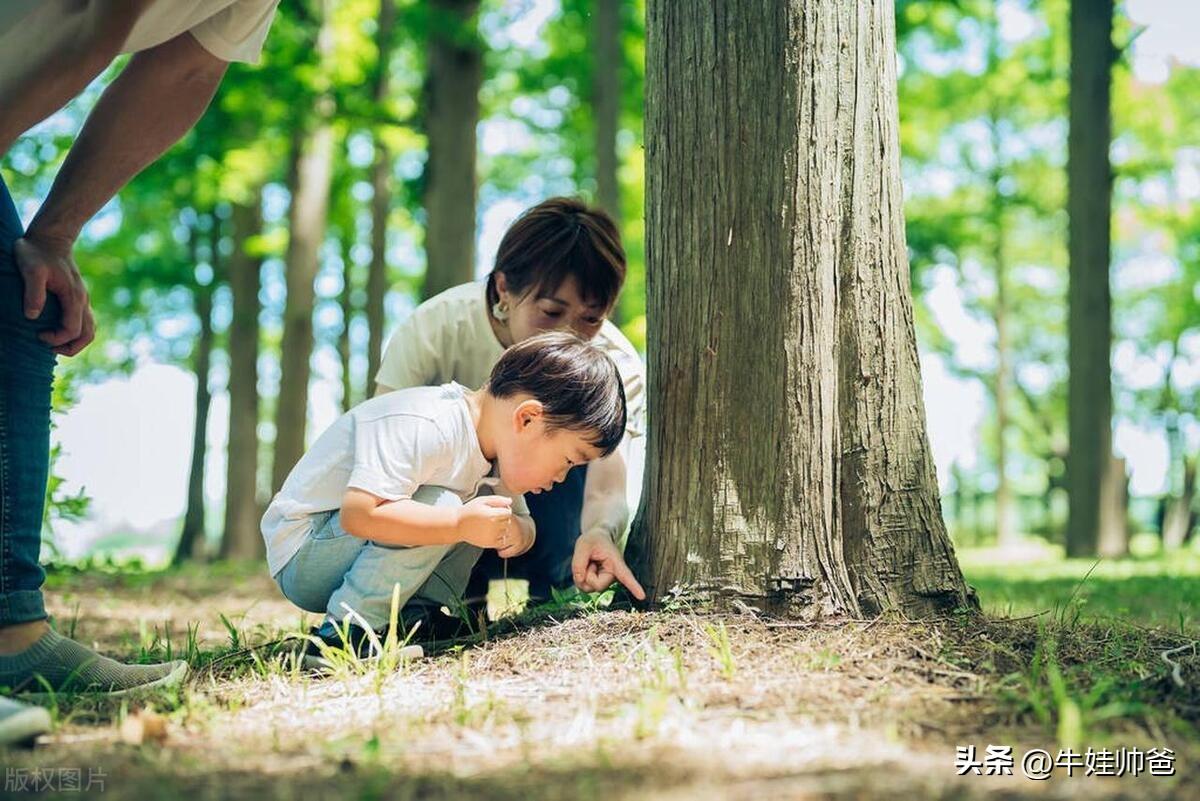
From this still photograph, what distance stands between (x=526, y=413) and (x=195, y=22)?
1.23m

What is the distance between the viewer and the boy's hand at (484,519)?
271 centimetres

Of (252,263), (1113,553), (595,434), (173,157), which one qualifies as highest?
(173,157)

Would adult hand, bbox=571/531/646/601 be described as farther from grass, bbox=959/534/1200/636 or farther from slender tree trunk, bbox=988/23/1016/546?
slender tree trunk, bbox=988/23/1016/546

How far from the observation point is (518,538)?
2932 mm

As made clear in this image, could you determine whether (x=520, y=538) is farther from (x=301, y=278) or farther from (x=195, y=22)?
(x=301, y=278)

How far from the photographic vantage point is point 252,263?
12.2m

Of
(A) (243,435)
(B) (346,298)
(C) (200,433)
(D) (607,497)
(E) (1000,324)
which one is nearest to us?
(D) (607,497)

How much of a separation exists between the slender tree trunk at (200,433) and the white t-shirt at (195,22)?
10500 millimetres

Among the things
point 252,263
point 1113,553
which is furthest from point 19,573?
point 252,263

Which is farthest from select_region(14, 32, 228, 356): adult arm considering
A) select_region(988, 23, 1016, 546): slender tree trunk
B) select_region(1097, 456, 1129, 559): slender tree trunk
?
select_region(988, 23, 1016, 546): slender tree trunk

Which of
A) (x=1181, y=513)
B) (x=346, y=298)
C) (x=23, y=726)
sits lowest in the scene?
(x=1181, y=513)

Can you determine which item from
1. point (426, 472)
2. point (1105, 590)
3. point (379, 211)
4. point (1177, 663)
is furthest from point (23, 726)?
point (379, 211)

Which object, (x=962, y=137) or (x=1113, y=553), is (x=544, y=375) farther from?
(x=962, y=137)

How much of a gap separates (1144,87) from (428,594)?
1912 cm
